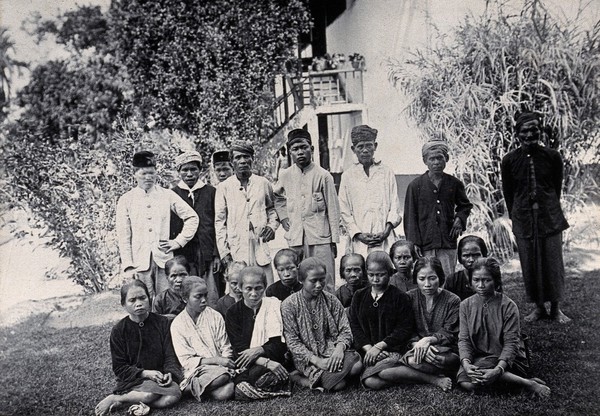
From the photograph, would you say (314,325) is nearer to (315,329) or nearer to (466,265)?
(315,329)

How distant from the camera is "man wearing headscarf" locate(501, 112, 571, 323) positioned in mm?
4867

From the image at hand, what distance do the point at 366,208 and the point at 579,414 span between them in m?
2.12

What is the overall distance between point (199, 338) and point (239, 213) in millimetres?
1220

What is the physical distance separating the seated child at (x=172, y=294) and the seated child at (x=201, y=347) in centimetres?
40

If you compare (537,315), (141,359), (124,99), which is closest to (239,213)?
(141,359)

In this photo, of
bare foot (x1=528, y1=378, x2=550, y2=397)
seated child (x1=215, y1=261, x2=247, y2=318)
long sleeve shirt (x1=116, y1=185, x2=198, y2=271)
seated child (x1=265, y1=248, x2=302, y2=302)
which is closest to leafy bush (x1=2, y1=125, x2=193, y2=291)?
long sleeve shirt (x1=116, y1=185, x2=198, y2=271)

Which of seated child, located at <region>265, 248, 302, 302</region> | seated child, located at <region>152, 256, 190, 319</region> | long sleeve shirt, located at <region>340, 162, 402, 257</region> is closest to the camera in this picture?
seated child, located at <region>265, 248, 302, 302</region>

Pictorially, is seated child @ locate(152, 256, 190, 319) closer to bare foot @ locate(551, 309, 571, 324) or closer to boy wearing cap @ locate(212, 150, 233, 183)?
boy wearing cap @ locate(212, 150, 233, 183)

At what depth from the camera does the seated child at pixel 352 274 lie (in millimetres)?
4242

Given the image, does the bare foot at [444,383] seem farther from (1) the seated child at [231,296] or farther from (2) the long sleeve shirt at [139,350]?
(2) the long sleeve shirt at [139,350]

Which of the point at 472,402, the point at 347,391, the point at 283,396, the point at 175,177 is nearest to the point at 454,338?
the point at 472,402

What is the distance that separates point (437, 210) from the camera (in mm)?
4652

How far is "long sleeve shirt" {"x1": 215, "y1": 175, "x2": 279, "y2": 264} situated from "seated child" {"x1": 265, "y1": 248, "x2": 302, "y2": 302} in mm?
561

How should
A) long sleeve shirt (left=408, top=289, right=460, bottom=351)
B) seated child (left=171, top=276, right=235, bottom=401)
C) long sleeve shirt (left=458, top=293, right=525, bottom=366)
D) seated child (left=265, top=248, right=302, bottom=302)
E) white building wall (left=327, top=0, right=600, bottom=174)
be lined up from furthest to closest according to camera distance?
white building wall (left=327, top=0, right=600, bottom=174), seated child (left=265, top=248, right=302, bottom=302), long sleeve shirt (left=408, top=289, right=460, bottom=351), seated child (left=171, top=276, right=235, bottom=401), long sleeve shirt (left=458, top=293, right=525, bottom=366)
